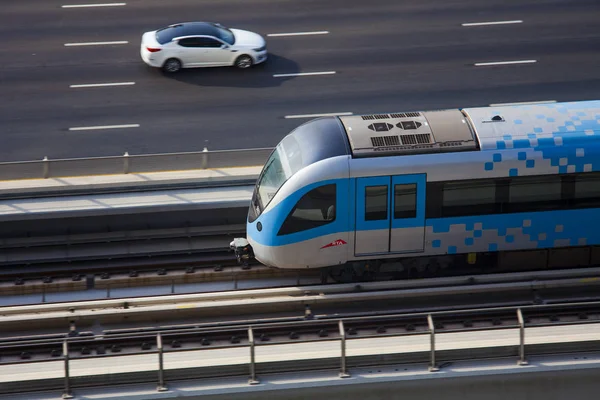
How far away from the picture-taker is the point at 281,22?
102 ft

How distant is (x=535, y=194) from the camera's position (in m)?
19.2

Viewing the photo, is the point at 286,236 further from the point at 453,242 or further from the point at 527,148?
the point at 527,148

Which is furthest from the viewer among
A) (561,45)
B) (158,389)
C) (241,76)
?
(561,45)

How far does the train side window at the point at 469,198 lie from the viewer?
61.8ft

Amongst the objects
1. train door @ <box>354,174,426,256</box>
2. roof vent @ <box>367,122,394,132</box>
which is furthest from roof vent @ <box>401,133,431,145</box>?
train door @ <box>354,174,426,256</box>

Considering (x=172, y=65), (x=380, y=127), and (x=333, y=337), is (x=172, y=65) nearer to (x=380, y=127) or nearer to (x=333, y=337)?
(x=380, y=127)

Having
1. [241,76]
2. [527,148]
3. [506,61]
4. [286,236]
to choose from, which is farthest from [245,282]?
[506,61]

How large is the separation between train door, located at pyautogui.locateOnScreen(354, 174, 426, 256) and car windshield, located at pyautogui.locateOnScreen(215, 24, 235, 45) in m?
10.9

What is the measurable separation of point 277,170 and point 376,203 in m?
1.98

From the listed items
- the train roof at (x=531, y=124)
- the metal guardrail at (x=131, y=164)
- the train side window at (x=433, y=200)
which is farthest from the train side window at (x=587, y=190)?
the metal guardrail at (x=131, y=164)

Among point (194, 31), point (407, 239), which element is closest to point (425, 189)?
point (407, 239)

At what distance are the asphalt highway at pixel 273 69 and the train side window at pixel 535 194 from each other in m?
7.18

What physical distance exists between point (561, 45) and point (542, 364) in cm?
1533

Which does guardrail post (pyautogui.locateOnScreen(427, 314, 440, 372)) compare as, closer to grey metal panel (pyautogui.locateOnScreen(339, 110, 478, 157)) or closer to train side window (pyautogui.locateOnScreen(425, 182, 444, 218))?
train side window (pyautogui.locateOnScreen(425, 182, 444, 218))
